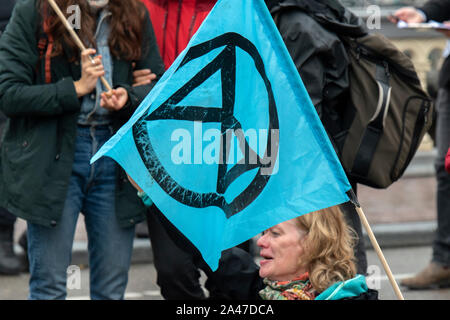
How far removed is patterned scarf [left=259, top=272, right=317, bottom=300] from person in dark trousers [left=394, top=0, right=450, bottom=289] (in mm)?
2632

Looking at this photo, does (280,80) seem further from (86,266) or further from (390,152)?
(86,266)

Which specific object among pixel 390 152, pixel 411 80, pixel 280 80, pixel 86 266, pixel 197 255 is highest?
pixel 280 80

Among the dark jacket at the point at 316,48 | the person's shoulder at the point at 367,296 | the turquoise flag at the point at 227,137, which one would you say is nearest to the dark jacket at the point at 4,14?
the dark jacket at the point at 316,48

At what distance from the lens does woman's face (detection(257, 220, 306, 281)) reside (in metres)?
3.46

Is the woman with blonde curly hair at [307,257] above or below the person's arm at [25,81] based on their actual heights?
below

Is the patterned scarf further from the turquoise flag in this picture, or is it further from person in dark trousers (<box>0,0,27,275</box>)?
person in dark trousers (<box>0,0,27,275</box>)

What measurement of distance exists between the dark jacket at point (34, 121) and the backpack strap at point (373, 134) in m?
1.06

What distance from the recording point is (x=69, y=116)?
4066 millimetres

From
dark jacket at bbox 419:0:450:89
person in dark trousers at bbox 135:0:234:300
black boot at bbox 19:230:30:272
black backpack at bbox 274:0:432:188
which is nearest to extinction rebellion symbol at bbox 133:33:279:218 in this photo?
person in dark trousers at bbox 135:0:234:300

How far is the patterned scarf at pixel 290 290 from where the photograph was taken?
11.1 feet

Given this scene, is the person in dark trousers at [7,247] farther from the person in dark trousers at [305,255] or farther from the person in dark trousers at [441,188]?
the person in dark trousers at [305,255]

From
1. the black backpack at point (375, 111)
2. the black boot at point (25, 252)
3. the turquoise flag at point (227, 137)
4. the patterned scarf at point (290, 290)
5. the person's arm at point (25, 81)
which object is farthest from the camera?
the black boot at point (25, 252)
